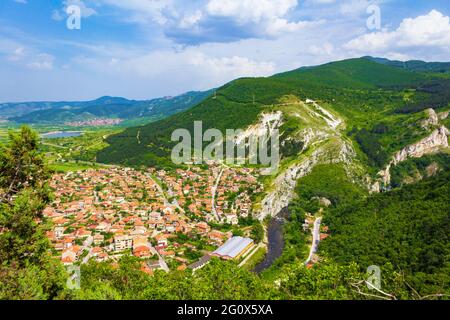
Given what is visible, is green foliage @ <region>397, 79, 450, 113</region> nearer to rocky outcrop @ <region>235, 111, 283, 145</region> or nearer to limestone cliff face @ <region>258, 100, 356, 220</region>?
limestone cliff face @ <region>258, 100, 356, 220</region>

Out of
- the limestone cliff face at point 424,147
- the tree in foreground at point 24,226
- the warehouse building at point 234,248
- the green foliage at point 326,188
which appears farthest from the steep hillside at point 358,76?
the tree in foreground at point 24,226

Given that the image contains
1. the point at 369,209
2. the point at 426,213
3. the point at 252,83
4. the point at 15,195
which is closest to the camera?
the point at 15,195

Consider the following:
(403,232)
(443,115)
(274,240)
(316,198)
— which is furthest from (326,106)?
(403,232)

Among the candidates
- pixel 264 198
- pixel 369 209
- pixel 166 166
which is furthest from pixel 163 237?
pixel 166 166

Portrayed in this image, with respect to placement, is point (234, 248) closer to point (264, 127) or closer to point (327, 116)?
point (264, 127)

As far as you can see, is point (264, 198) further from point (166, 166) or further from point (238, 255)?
point (166, 166)

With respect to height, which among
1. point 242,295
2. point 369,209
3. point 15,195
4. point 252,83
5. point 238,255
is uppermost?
point 252,83
